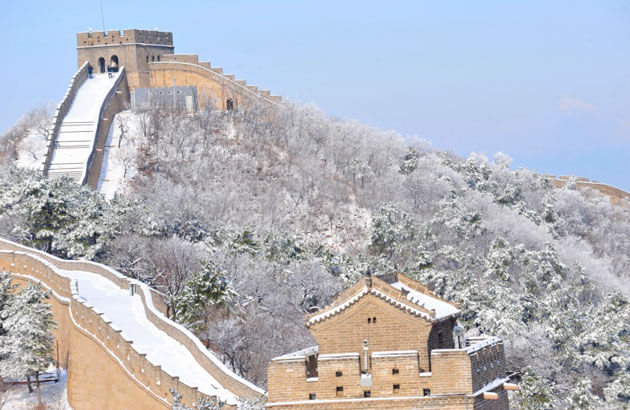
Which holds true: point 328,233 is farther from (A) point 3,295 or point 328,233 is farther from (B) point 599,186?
(A) point 3,295

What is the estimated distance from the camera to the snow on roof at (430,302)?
948 inches

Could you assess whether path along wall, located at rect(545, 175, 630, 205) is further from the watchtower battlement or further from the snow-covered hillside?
the watchtower battlement

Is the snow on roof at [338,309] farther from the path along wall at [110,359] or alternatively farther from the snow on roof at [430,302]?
the path along wall at [110,359]

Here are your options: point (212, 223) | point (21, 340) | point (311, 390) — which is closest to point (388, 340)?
point (311, 390)

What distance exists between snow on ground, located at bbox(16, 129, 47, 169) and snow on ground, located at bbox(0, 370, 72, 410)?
37.5 m

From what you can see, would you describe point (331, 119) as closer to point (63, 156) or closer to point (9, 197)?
point (63, 156)

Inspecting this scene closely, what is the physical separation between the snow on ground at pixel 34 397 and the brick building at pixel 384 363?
15.2 m

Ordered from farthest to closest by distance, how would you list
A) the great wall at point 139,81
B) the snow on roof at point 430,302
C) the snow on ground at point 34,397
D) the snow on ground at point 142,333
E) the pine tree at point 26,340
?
the great wall at point 139,81 < the snow on ground at point 34,397 < the pine tree at point 26,340 < the snow on ground at point 142,333 < the snow on roof at point 430,302

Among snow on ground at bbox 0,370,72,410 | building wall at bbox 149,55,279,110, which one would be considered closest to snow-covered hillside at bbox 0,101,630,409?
building wall at bbox 149,55,279,110

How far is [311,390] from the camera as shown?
2228 centimetres

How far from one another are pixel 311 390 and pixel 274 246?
35.9 meters

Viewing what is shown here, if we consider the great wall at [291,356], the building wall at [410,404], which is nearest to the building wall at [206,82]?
the great wall at [291,356]

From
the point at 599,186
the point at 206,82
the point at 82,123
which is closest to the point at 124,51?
the point at 206,82

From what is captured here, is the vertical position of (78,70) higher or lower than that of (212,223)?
higher
